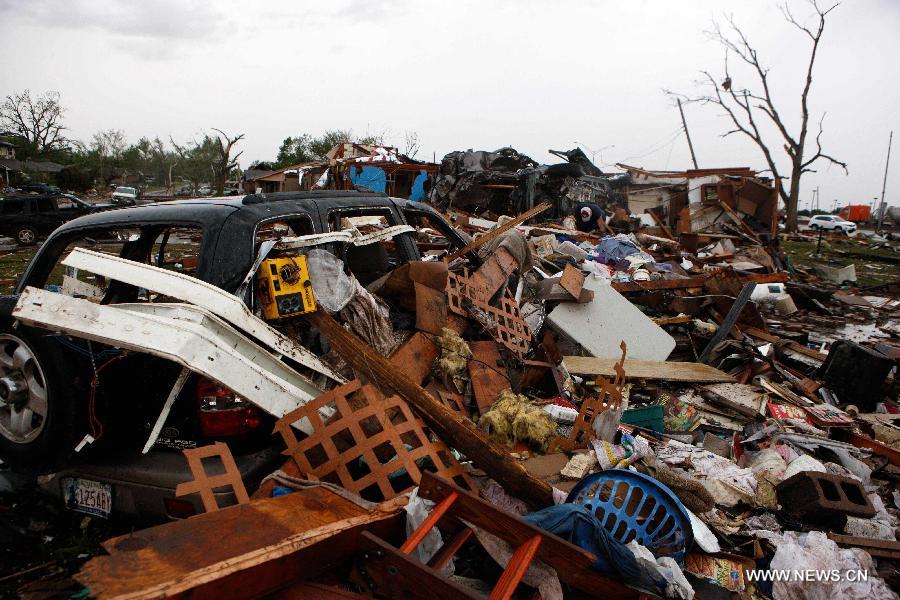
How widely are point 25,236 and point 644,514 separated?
19.9 m

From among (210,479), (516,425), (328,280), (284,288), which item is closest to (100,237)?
(284,288)

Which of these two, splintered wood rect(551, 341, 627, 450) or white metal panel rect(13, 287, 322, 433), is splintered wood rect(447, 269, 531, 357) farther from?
white metal panel rect(13, 287, 322, 433)

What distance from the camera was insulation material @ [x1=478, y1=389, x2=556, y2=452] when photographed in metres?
3.27

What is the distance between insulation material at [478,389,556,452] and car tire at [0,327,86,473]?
2.20 m

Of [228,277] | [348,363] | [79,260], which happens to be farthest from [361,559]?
[79,260]

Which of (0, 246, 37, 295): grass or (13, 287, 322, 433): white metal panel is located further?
(0, 246, 37, 295): grass

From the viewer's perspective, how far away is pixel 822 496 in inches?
116

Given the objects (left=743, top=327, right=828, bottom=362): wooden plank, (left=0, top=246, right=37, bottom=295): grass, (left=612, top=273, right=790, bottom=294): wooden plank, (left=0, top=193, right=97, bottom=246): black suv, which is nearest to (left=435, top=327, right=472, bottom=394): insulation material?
(left=612, top=273, right=790, bottom=294): wooden plank

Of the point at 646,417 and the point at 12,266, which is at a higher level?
the point at 12,266

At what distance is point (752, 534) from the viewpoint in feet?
9.40

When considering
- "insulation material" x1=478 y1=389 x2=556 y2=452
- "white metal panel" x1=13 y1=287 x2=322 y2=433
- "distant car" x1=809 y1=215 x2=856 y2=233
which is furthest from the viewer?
"distant car" x1=809 y1=215 x2=856 y2=233

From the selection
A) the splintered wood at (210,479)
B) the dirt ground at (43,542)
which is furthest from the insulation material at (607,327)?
the dirt ground at (43,542)

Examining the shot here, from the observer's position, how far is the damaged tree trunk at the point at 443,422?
8.75 ft

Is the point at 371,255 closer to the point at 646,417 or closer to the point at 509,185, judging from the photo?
the point at 646,417
